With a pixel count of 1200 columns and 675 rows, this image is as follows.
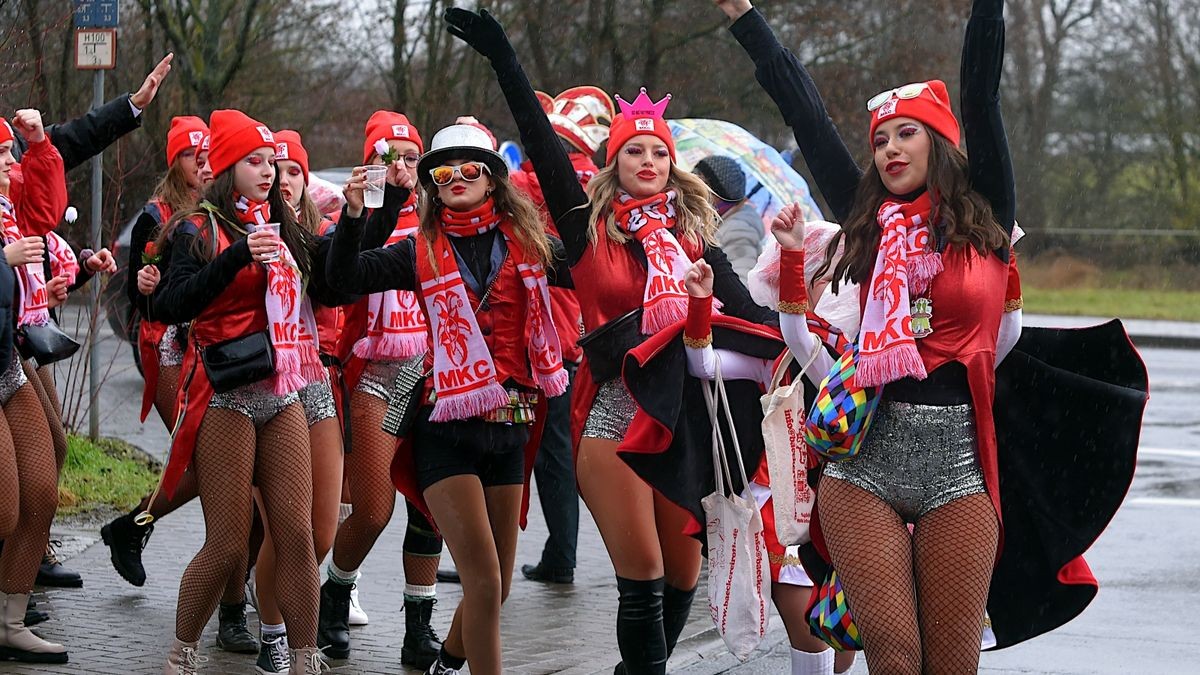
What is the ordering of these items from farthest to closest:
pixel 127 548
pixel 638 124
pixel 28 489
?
1. pixel 127 548
2. pixel 28 489
3. pixel 638 124

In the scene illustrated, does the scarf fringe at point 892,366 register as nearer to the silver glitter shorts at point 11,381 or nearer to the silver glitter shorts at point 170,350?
the silver glitter shorts at point 11,381

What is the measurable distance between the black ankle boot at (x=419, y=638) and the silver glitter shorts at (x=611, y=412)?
1298 millimetres

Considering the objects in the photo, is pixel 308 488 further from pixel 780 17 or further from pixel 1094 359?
pixel 780 17

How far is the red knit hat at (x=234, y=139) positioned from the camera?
19.1ft

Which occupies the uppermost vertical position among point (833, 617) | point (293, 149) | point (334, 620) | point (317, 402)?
point (293, 149)

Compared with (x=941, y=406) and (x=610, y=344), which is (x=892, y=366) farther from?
(x=610, y=344)

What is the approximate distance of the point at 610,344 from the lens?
564 centimetres

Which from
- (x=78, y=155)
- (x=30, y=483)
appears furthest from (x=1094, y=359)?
(x=78, y=155)

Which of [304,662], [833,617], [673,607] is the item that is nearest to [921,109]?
[833,617]

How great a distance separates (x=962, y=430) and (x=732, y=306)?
1.56 metres

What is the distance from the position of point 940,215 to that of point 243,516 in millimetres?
2586

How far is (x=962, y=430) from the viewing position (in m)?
4.44

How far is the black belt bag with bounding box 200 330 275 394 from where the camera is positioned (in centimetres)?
562

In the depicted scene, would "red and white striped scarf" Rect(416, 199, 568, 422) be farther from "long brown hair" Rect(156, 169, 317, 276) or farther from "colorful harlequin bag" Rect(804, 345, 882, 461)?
"colorful harlequin bag" Rect(804, 345, 882, 461)
